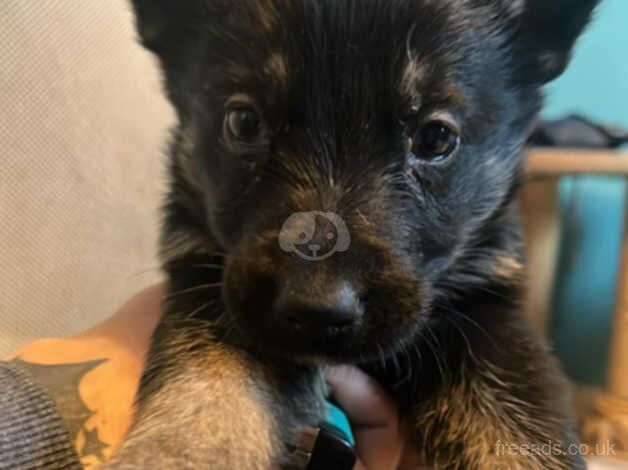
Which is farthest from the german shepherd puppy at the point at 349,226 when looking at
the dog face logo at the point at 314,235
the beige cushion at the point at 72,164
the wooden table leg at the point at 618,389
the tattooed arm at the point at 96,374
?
the wooden table leg at the point at 618,389

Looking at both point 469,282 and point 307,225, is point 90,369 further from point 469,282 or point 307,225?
point 469,282

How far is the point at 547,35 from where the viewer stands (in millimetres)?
1735

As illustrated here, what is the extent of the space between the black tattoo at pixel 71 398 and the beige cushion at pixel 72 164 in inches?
19.9

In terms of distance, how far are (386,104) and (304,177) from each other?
199 millimetres

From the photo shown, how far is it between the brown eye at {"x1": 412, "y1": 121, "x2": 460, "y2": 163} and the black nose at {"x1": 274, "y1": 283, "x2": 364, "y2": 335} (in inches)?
15.0

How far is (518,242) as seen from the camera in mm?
1836

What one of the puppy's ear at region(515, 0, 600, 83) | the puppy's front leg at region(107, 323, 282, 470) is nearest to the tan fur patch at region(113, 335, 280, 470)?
the puppy's front leg at region(107, 323, 282, 470)

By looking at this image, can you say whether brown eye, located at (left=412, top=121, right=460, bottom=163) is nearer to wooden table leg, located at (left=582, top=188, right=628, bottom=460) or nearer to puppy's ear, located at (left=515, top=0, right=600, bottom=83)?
puppy's ear, located at (left=515, top=0, right=600, bottom=83)

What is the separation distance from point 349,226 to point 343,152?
0.15 metres

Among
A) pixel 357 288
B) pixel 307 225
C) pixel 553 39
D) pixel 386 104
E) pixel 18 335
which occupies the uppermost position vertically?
pixel 553 39

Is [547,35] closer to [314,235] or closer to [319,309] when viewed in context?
[314,235]

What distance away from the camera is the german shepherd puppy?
1276mm

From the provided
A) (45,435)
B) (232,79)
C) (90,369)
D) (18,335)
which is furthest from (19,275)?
(232,79)

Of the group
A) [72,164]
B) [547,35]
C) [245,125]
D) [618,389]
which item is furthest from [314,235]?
[618,389]
